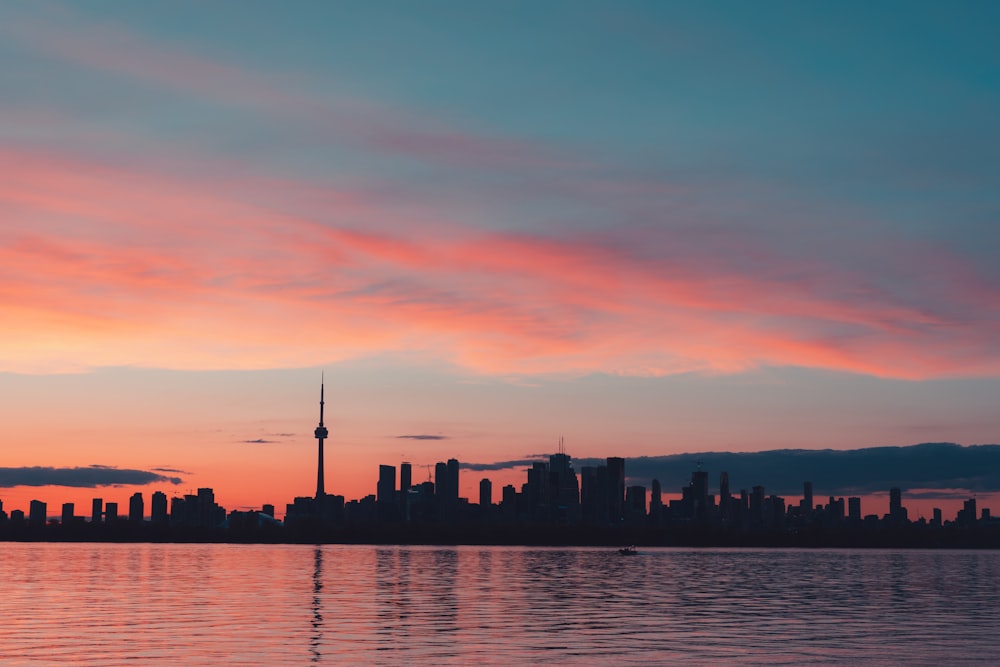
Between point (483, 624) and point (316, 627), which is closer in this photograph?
point (316, 627)

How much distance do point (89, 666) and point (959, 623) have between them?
77.1 m

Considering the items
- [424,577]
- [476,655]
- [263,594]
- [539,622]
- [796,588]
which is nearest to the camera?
[476,655]

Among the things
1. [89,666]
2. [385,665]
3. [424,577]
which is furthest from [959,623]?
[424,577]

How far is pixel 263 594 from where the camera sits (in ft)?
468

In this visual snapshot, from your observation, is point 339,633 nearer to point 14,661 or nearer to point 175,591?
point 14,661

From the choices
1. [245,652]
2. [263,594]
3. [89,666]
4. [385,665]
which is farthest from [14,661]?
[263,594]

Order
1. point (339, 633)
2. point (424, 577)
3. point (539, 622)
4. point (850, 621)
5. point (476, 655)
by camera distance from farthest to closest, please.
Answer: point (424, 577) → point (850, 621) → point (539, 622) → point (339, 633) → point (476, 655)

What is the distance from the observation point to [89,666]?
69.2 meters

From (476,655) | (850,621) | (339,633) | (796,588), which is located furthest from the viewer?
(796,588)

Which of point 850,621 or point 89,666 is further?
point 850,621

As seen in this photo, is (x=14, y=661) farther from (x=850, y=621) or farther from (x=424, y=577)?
(x=424, y=577)

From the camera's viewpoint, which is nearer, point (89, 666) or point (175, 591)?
point (89, 666)

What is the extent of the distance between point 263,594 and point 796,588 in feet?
259

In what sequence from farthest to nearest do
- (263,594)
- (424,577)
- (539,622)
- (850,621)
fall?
1. (424,577)
2. (263,594)
3. (850,621)
4. (539,622)
